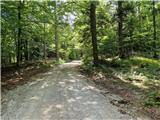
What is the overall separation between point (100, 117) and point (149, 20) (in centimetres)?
3060

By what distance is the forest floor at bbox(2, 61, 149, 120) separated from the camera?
8.59m

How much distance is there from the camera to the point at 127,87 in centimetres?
1420

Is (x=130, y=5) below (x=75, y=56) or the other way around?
the other way around

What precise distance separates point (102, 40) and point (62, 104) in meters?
21.7

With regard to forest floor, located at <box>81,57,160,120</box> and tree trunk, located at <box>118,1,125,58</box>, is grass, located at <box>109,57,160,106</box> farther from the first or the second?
tree trunk, located at <box>118,1,125,58</box>

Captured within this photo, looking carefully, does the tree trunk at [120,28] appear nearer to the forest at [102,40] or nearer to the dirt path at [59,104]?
the forest at [102,40]

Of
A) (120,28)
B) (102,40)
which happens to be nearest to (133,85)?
(120,28)

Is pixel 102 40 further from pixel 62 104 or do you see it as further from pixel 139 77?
pixel 62 104

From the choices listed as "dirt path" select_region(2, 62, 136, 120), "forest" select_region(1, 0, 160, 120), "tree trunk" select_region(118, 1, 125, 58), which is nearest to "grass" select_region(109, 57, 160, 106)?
"forest" select_region(1, 0, 160, 120)

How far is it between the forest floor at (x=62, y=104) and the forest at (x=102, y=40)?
135 centimetres

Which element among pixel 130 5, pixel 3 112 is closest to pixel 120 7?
pixel 130 5

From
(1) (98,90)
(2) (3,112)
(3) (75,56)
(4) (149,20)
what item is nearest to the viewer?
(2) (3,112)

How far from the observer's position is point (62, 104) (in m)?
9.78

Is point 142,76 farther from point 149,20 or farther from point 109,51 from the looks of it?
point 149,20
